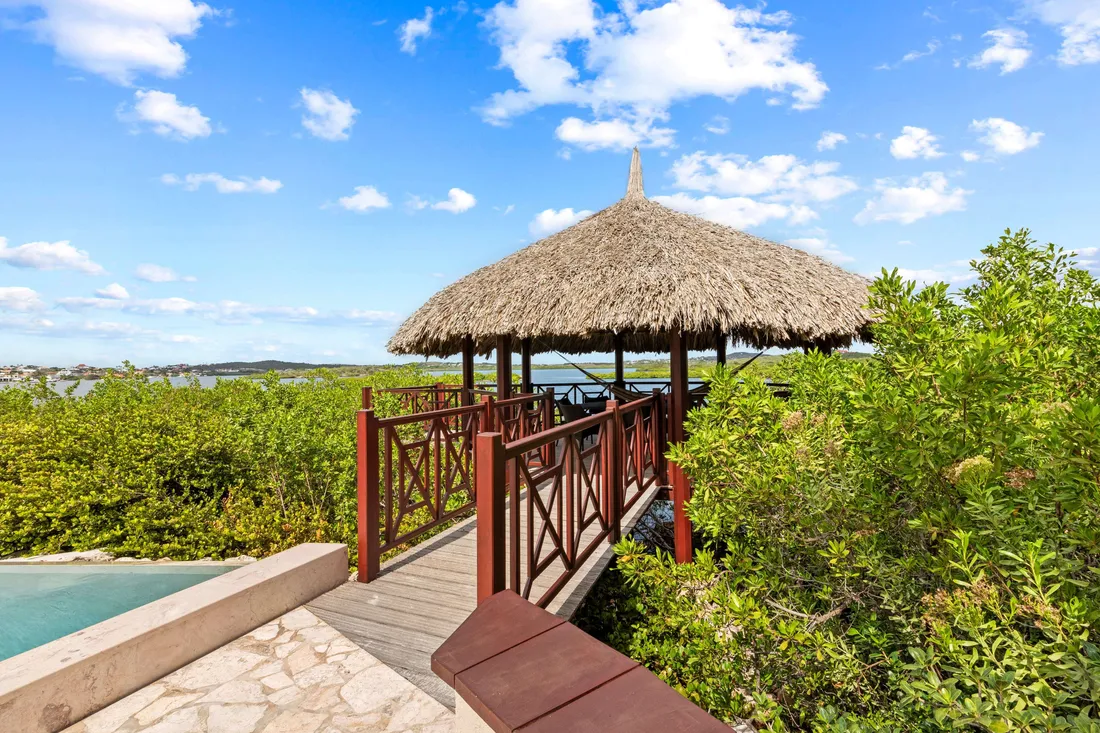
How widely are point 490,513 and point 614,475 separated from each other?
175 centimetres

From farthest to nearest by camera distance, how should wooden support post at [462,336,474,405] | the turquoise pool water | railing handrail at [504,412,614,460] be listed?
wooden support post at [462,336,474,405]
the turquoise pool water
railing handrail at [504,412,614,460]

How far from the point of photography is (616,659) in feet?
5.38

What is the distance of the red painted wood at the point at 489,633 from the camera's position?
68.6 inches

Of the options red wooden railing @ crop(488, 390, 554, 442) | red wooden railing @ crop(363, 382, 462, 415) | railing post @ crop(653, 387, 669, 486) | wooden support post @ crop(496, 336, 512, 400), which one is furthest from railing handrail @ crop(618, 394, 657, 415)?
red wooden railing @ crop(363, 382, 462, 415)

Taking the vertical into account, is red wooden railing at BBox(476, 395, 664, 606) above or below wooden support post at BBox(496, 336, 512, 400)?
below

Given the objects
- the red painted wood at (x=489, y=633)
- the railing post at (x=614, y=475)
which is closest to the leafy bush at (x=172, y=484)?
the railing post at (x=614, y=475)

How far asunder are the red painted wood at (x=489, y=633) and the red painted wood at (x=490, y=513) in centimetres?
57

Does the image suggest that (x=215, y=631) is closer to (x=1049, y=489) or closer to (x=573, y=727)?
(x=573, y=727)

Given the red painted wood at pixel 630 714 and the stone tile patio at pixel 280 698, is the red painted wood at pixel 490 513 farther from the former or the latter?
the red painted wood at pixel 630 714

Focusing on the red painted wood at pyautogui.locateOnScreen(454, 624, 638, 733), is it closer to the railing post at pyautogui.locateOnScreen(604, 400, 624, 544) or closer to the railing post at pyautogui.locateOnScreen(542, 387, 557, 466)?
the railing post at pyautogui.locateOnScreen(604, 400, 624, 544)

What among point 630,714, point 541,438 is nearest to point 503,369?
point 541,438

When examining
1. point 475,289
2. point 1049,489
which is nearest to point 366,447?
point 1049,489

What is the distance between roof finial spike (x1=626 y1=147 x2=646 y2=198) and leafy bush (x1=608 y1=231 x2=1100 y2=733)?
223 inches

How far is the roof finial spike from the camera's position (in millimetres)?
8672
